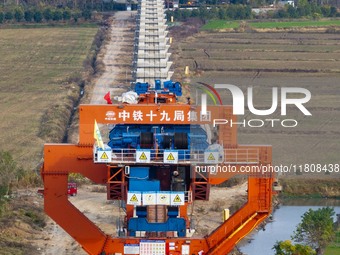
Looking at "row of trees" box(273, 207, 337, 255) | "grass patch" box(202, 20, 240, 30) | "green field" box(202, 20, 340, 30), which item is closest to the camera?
"row of trees" box(273, 207, 337, 255)

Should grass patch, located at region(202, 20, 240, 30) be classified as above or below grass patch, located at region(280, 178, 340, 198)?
below

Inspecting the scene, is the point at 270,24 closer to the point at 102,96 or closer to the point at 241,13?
the point at 241,13

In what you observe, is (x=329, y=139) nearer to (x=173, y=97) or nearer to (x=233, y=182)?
(x=233, y=182)

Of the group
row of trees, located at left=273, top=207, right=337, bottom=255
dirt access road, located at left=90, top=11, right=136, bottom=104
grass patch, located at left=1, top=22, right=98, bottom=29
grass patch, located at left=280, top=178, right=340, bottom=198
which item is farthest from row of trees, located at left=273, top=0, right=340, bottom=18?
row of trees, located at left=273, top=207, right=337, bottom=255

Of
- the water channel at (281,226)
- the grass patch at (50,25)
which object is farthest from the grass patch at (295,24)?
the water channel at (281,226)

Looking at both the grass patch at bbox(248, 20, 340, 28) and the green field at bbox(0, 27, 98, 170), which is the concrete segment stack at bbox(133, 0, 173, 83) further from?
A: the grass patch at bbox(248, 20, 340, 28)

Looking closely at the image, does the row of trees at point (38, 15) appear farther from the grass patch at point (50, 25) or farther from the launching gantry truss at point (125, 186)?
the launching gantry truss at point (125, 186)

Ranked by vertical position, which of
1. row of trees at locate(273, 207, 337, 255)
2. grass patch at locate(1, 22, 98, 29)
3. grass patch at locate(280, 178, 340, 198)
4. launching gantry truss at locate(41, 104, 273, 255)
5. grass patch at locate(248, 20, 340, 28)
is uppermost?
launching gantry truss at locate(41, 104, 273, 255)

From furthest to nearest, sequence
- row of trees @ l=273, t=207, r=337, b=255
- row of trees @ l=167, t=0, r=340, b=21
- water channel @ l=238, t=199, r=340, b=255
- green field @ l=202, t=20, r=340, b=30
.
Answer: row of trees @ l=167, t=0, r=340, b=21
green field @ l=202, t=20, r=340, b=30
water channel @ l=238, t=199, r=340, b=255
row of trees @ l=273, t=207, r=337, b=255

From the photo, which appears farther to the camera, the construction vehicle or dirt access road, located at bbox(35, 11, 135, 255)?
dirt access road, located at bbox(35, 11, 135, 255)

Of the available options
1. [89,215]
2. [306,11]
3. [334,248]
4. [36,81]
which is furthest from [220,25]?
[334,248]
